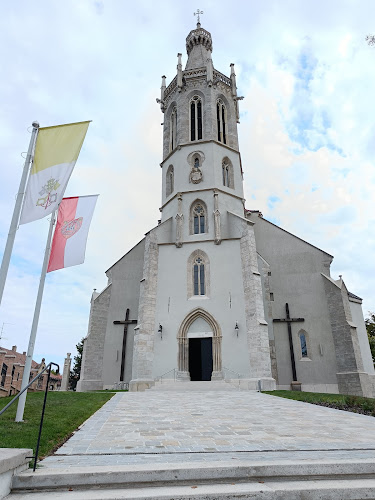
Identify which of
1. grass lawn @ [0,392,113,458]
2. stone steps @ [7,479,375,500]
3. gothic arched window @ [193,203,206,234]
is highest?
gothic arched window @ [193,203,206,234]

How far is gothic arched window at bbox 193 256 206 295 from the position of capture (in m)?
21.7

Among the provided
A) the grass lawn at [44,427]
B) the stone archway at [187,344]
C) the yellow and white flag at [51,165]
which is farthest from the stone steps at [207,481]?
the stone archway at [187,344]

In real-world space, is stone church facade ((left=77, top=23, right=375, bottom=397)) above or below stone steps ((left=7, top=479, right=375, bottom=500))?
above

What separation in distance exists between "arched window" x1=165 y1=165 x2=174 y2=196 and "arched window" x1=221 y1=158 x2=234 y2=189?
418 cm

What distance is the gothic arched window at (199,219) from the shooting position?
23.9 metres

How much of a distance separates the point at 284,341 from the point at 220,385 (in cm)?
663

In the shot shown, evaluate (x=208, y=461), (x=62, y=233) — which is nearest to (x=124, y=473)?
(x=208, y=461)

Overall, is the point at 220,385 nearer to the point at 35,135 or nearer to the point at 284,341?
the point at 284,341

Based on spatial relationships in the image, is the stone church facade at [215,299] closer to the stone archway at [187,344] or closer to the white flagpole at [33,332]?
the stone archway at [187,344]

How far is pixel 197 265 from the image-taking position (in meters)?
22.4

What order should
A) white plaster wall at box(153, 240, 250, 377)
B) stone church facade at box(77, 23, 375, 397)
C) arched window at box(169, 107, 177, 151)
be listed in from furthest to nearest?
arched window at box(169, 107, 177, 151)
stone church facade at box(77, 23, 375, 397)
white plaster wall at box(153, 240, 250, 377)

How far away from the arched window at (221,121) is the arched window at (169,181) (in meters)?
4.67

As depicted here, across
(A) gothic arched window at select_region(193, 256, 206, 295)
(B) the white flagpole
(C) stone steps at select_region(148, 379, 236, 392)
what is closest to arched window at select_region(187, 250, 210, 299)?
(A) gothic arched window at select_region(193, 256, 206, 295)

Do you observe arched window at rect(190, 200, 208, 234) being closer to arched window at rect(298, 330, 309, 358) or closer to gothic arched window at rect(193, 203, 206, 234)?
gothic arched window at rect(193, 203, 206, 234)
